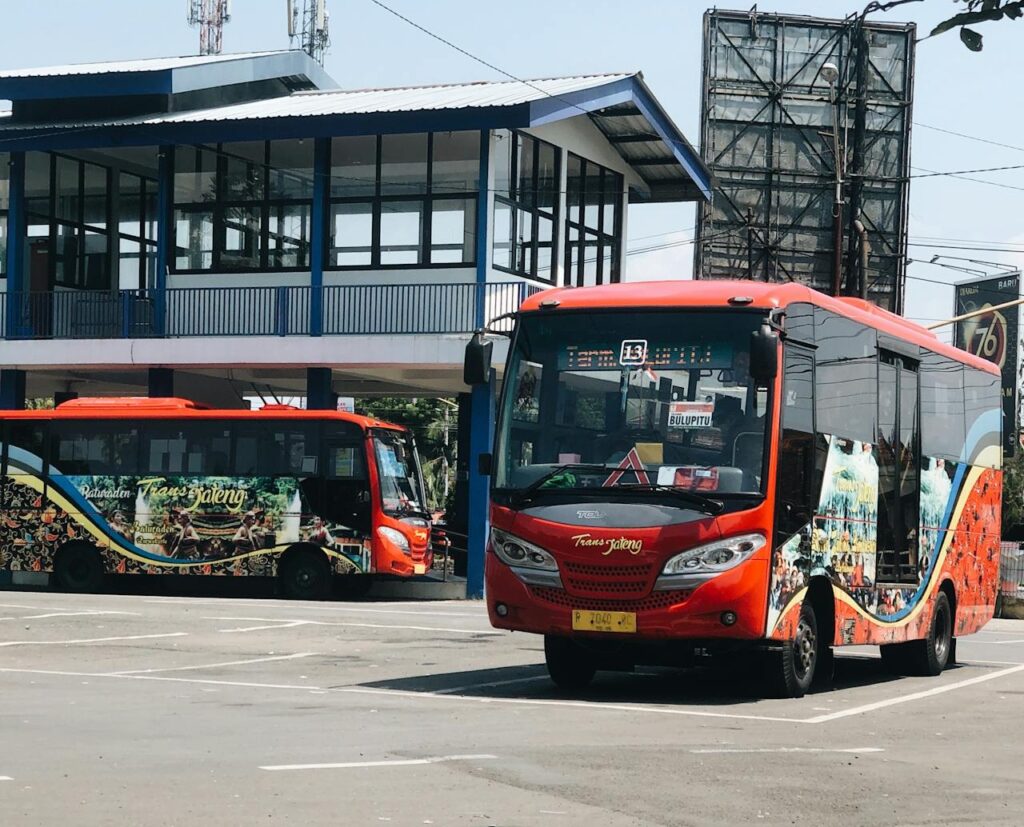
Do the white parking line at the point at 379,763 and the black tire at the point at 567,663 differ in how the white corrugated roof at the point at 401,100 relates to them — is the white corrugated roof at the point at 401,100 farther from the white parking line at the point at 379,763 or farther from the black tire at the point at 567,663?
the white parking line at the point at 379,763

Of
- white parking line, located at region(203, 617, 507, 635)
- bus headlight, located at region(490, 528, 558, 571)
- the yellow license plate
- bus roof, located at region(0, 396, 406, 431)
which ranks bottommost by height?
white parking line, located at region(203, 617, 507, 635)

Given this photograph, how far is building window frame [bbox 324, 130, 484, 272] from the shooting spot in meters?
34.7

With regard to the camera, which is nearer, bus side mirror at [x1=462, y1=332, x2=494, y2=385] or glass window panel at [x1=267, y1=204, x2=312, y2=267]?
bus side mirror at [x1=462, y1=332, x2=494, y2=385]

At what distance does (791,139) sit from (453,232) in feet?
79.9

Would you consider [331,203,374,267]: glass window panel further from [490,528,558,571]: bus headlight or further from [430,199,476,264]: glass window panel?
[490,528,558,571]: bus headlight

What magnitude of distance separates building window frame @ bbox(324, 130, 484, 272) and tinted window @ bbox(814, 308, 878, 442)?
18238mm

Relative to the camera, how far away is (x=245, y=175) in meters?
36.8

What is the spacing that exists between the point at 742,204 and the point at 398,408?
2279 centimetres

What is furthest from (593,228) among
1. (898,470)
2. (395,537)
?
(898,470)

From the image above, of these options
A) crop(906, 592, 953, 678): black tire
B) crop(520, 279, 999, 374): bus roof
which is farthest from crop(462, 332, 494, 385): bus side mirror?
crop(906, 592, 953, 678): black tire

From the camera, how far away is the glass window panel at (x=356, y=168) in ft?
116

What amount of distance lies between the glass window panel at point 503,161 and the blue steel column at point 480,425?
41cm

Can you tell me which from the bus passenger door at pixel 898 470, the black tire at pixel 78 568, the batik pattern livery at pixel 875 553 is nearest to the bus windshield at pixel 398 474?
the black tire at pixel 78 568

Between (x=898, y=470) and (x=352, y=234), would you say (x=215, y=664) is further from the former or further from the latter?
(x=352, y=234)
